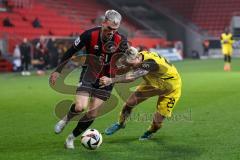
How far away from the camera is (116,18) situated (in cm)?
731

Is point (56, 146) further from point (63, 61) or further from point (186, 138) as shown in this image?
point (186, 138)

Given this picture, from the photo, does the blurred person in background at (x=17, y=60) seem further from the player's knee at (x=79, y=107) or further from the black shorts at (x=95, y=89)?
the player's knee at (x=79, y=107)

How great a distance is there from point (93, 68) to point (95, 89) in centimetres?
34

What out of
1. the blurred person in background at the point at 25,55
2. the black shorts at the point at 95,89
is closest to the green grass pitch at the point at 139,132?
the black shorts at the point at 95,89

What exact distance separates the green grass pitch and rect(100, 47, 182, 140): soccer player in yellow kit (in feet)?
Answer: 1.06

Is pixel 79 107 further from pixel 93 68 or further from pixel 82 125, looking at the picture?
pixel 93 68

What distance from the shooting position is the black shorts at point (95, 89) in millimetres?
7688

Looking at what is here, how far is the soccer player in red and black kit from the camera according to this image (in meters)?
7.58

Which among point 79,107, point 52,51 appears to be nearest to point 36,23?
point 52,51

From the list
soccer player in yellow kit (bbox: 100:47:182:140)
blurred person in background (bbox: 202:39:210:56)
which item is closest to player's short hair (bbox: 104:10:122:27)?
soccer player in yellow kit (bbox: 100:47:182:140)

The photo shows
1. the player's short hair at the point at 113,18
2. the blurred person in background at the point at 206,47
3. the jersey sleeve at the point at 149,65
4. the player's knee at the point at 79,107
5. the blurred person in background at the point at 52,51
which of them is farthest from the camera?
the blurred person in background at the point at 206,47

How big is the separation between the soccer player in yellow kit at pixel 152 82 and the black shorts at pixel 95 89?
0.52ft

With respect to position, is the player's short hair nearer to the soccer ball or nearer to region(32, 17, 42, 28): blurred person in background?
the soccer ball

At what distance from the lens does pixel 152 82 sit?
28.0ft
